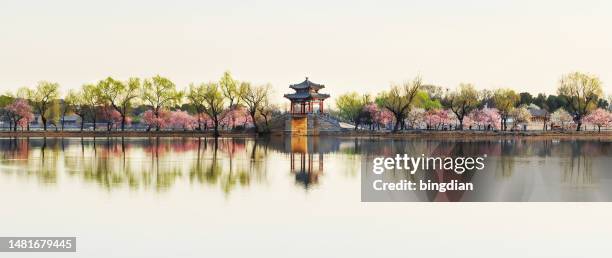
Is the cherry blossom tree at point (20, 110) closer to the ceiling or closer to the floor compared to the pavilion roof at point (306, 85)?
closer to the floor

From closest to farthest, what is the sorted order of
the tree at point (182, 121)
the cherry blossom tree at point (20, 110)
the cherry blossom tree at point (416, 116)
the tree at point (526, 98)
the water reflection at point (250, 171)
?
1. the water reflection at point (250, 171)
2. the cherry blossom tree at point (20, 110)
3. the cherry blossom tree at point (416, 116)
4. the tree at point (182, 121)
5. the tree at point (526, 98)

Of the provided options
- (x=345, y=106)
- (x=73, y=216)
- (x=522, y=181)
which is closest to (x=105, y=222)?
(x=73, y=216)

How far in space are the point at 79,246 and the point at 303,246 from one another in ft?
14.1

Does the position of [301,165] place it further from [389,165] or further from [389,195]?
[389,195]

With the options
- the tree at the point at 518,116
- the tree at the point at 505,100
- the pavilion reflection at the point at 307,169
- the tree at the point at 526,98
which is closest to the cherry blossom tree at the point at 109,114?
the tree at the point at 505,100

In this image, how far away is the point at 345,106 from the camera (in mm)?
97875

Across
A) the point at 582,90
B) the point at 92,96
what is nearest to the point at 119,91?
the point at 92,96

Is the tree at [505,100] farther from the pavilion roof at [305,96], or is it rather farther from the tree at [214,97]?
the tree at [214,97]

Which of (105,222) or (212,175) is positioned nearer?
(105,222)

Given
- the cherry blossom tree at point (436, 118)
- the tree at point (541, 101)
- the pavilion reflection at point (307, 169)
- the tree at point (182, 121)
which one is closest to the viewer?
the pavilion reflection at point (307, 169)

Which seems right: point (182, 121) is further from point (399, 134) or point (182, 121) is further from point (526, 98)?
point (526, 98)

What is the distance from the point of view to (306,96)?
7900 cm

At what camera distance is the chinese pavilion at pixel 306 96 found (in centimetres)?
7956

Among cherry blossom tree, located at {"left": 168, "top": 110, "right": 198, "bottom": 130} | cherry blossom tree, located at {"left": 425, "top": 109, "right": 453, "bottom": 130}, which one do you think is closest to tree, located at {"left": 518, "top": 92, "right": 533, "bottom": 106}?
cherry blossom tree, located at {"left": 425, "top": 109, "right": 453, "bottom": 130}
